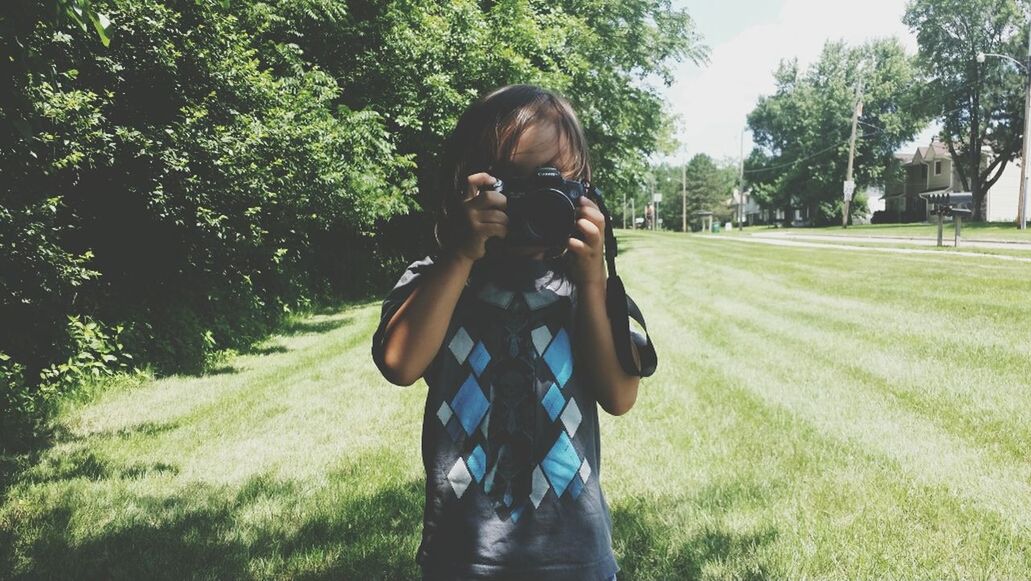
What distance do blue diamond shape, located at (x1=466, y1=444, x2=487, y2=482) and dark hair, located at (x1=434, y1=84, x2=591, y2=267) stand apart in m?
0.42

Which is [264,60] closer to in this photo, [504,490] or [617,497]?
[617,497]

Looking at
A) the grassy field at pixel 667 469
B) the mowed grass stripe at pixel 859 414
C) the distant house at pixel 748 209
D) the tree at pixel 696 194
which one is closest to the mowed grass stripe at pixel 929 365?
the grassy field at pixel 667 469

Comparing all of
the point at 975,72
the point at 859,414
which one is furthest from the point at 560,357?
the point at 975,72

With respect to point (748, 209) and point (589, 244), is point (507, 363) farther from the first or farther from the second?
point (748, 209)

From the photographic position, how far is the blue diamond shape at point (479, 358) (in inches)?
51.5

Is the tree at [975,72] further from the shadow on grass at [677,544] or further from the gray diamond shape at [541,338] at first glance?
the gray diamond shape at [541,338]

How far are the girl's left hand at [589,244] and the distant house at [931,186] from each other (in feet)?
175

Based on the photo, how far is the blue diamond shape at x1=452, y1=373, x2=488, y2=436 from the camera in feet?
4.23

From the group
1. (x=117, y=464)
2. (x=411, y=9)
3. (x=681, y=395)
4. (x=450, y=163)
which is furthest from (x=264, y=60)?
(x=450, y=163)

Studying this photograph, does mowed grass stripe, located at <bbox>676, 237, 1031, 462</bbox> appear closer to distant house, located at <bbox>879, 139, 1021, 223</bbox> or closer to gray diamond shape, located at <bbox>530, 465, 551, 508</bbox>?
gray diamond shape, located at <bbox>530, 465, 551, 508</bbox>

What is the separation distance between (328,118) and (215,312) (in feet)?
11.6

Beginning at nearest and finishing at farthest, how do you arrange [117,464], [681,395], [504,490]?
[504,490] → [117,464] → [681,395]

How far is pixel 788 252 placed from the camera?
19.9m

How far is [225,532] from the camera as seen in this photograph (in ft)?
10.3
